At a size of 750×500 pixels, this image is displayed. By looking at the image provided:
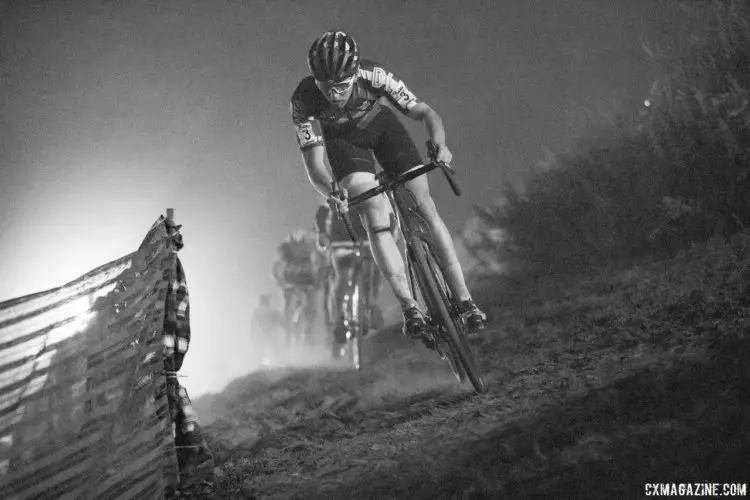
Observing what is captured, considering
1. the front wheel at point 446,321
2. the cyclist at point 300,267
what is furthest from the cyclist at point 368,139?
the cyclist at point 300,267

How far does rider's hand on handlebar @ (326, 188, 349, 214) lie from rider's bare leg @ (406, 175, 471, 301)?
0.80 m

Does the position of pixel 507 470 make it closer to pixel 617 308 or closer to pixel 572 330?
pixel 572 330

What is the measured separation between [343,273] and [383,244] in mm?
4707

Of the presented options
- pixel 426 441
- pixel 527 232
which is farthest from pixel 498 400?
pixel 527 232

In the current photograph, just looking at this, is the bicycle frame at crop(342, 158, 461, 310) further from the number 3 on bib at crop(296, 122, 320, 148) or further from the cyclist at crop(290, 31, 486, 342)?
the number 3 on bib at crop(296, 122, 320, 148)

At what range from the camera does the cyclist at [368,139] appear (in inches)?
198

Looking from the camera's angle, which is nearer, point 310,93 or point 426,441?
point 426,441

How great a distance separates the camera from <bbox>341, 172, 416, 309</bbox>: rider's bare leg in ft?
16.1

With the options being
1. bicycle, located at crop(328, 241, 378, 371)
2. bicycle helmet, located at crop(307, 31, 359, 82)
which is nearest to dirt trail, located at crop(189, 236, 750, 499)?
bicycle, located at crop(328, 241, 378, 371)

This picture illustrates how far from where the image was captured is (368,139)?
5.73m

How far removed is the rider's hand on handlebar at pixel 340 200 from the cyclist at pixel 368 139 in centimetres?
1

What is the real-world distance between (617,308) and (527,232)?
16.0ft

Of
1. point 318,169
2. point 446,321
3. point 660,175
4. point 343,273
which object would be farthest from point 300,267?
point 446,321

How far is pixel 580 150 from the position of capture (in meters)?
11.2
